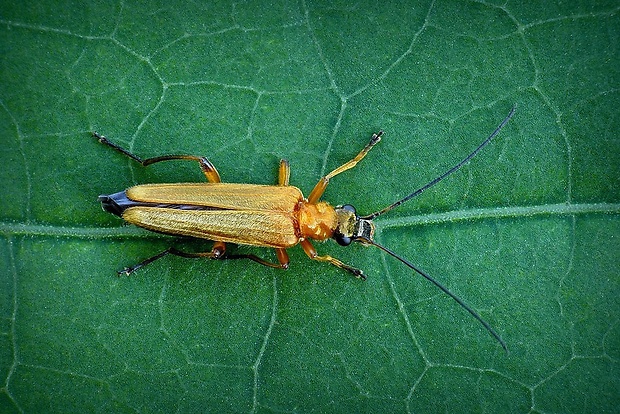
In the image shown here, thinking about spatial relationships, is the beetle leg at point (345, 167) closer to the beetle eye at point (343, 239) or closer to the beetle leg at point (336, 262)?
the beetle eye at point (343, 239)

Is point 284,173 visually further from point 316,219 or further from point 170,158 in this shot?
point 170,158

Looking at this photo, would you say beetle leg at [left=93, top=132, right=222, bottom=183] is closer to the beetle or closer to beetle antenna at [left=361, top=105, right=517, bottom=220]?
the beetle

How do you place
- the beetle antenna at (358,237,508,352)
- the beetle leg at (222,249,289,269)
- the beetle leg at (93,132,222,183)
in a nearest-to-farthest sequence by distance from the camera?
the beetle antenna at (358,237,508,352) → the beetle leg at (93,132,222,183) → the beetle leg at (222,249,289,269)

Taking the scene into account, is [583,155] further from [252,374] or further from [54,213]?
[54,213]

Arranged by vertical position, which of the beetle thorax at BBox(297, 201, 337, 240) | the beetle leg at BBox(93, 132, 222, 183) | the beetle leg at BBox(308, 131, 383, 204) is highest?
the beetle leg at BBox(93, 132, 222, 183)

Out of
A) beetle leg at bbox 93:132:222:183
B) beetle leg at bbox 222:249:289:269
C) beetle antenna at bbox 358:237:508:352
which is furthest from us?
beetle leg at bbox 222:249:289:269

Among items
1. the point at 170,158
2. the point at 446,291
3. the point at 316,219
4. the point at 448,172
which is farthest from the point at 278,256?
the point at 448,172

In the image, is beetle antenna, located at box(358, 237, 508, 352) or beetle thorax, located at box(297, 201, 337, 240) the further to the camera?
beetle thorax, located at box(297, 201, 337, 240)

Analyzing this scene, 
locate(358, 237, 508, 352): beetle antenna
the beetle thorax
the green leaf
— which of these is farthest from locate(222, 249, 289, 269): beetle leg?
locate(358, 237, 508, 352): beetle antenna
